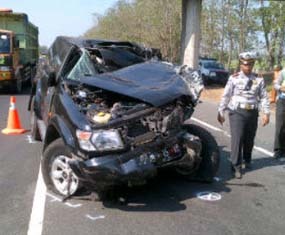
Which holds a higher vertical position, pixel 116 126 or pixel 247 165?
pixel 116 126

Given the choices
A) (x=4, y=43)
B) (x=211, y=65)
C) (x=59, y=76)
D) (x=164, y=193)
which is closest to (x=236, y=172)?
(x=164, y=193)

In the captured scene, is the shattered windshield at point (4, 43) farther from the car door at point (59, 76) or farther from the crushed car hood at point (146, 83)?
the crushed car hood at point (146, 83)

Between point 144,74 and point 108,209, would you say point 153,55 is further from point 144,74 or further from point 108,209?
point 108,209

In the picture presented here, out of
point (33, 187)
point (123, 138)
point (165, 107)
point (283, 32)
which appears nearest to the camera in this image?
point (123, 138)

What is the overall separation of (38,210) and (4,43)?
1533 centimetres

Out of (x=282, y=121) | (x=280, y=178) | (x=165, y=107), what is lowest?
(x=280, y=178)

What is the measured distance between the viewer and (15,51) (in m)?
20.6

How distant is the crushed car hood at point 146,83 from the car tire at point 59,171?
86 centimetres

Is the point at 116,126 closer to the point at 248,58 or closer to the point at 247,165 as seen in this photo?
the point at 248,58

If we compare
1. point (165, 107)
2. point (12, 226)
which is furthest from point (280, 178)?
point (12, 226)

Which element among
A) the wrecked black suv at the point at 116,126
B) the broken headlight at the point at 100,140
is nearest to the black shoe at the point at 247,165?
the wrecked black suv at the point at 116,126

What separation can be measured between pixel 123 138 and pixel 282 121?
4.00 m

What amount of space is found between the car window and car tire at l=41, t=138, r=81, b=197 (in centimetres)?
107

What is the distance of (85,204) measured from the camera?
19.4 feet
